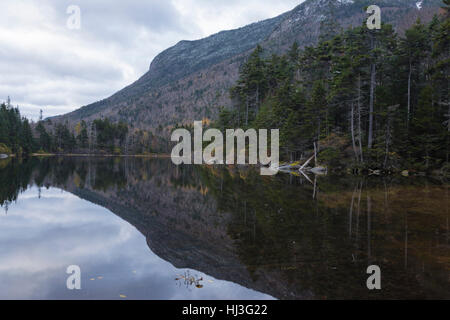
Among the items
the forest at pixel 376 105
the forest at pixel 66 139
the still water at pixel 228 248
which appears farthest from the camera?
the forest at pixel 66 139

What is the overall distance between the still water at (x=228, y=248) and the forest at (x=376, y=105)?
62.2 feet

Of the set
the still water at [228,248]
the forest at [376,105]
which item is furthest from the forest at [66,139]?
the still water at [228,248]

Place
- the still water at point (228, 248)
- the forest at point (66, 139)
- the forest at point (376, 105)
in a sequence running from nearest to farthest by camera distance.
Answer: the still water at point (228, 248) → the forest at point (376, 105) → the forest at point (66, 139)

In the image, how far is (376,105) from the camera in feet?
109

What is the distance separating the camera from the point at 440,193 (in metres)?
17.7

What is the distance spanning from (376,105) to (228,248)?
31318 millimetres

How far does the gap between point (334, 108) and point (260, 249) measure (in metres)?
35.5

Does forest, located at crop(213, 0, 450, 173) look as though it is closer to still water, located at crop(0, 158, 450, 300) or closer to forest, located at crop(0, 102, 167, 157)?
still water, located at crop(0, 158, 450, 300)

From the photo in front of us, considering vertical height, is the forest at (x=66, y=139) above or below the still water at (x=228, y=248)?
above

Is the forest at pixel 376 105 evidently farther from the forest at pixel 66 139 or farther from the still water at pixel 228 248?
A: the forest at pixel 66 139

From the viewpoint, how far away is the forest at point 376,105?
31031 millimetres

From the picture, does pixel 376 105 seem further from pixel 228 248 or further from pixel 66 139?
pixel 66 139

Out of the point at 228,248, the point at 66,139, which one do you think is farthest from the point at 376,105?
the point at 66,139
